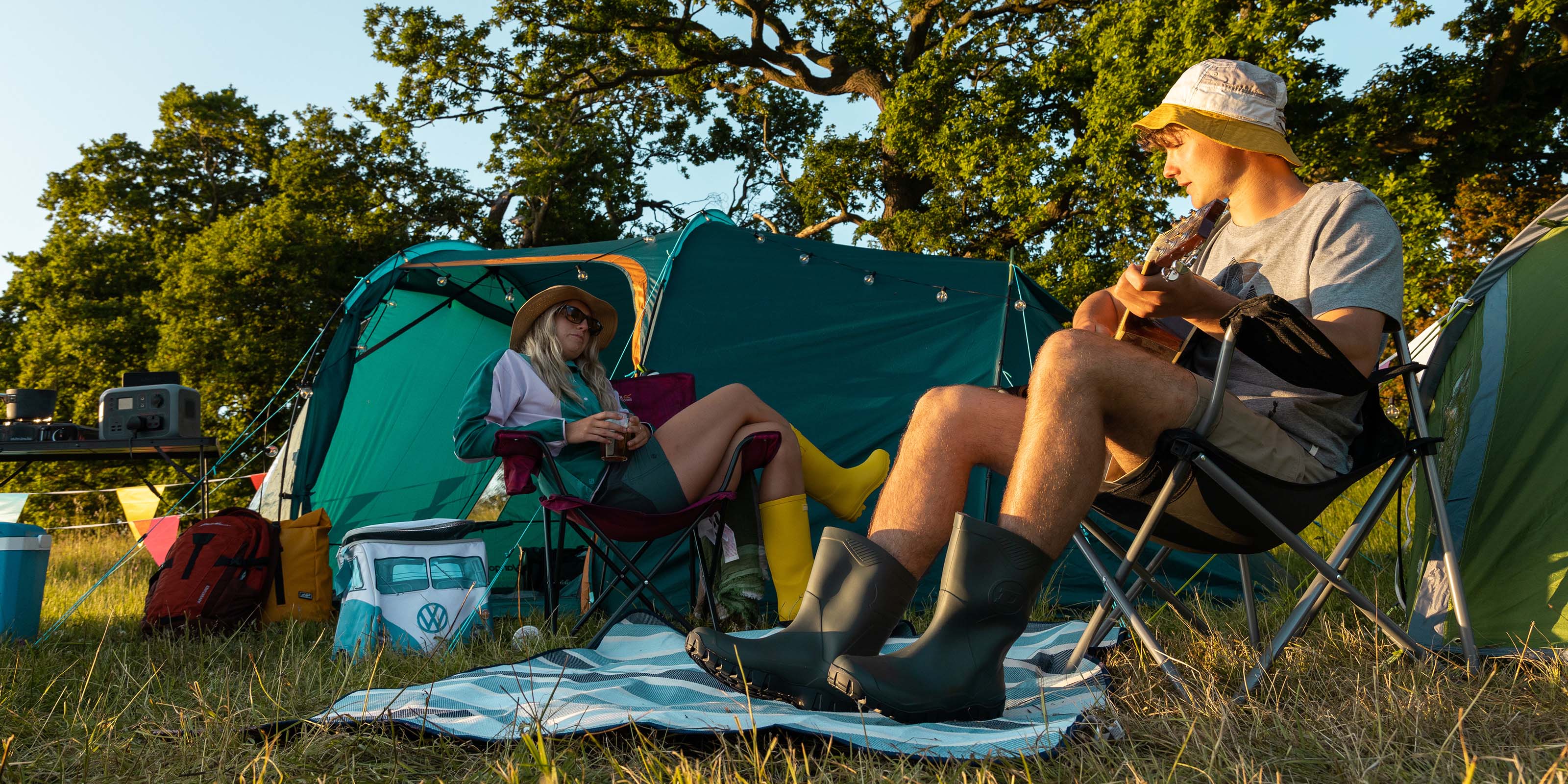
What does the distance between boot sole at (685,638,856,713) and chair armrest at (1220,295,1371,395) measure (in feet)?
2.60

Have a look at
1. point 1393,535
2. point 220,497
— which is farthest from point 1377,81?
point 220,497

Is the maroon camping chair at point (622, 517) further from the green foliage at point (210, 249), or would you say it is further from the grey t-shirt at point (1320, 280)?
the green foliage at point (210, 249)

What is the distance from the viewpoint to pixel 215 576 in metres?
2.80

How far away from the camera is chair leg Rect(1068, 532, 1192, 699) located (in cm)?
148

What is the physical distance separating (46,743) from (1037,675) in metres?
1.53

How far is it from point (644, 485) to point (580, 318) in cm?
76

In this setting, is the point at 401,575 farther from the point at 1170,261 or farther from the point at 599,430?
the point at 1170,261

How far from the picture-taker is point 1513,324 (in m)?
2.00

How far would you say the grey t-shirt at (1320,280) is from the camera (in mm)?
1655

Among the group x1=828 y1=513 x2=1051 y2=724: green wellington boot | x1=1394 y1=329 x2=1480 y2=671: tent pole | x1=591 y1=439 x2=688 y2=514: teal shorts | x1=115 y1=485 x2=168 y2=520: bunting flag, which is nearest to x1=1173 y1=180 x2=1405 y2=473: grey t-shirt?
x1=1394 y1=329 x2=1480 y2=671: tent pole

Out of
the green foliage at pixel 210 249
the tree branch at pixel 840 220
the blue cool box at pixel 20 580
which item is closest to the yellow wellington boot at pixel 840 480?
the blue cool box at pixel 20 580

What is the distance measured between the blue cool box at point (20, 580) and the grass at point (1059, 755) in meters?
0.87

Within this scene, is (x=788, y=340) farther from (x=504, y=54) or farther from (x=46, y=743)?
(x=504, y=54)

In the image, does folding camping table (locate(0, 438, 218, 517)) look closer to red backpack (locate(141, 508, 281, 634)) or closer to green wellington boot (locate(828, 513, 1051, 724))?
red backpack (locate(141, 508, 281, 634))
